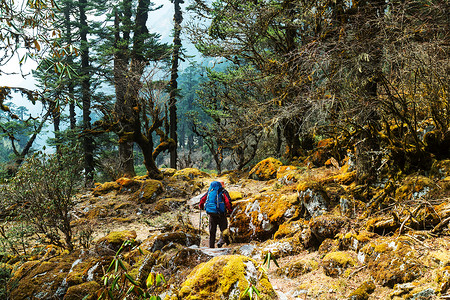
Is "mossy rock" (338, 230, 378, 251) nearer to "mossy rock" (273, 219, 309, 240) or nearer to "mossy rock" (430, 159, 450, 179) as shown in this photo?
"mossy rock" (273, 219, 309, 240)

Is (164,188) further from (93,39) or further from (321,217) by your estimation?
(93,39)

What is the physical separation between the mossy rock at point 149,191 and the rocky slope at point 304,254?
13.8 feet

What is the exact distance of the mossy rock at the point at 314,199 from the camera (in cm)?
495

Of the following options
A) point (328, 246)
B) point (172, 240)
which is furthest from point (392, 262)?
point (172, 240)

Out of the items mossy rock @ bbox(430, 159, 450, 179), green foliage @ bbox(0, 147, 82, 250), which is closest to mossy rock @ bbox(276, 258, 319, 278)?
mossy rock @ bbox(430, 159, 450, 179)

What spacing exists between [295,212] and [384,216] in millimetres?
1885

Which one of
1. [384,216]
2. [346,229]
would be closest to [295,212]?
[346,229]

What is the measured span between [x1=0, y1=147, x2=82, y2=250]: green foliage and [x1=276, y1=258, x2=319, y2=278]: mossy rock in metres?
4.55

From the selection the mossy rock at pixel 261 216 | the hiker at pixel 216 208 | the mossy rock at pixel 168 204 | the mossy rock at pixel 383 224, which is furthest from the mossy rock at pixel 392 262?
the mossy rock at pixel 168 204

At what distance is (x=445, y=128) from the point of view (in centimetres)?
404

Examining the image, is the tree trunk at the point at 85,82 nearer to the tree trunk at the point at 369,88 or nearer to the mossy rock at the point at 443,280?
the tree trunk at the point at 369,88

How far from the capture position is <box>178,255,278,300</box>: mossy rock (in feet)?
7.83

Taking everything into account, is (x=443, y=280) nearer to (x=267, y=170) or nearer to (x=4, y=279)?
(x=4, y=279)

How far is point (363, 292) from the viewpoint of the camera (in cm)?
272
